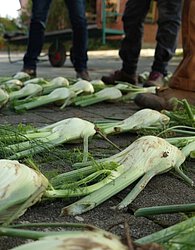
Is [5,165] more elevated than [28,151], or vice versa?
[5,165]

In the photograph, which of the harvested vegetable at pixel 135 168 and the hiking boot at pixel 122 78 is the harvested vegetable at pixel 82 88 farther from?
the harvested vegetable at pixel 135 168

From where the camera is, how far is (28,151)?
1515 mm

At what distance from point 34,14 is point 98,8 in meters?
4.40

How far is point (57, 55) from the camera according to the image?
8008 mm

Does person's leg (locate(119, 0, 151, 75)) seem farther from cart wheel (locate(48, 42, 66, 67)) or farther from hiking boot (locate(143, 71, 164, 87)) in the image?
cart wheel (locate(48, 42, 66, 67))

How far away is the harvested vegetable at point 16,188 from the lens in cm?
98

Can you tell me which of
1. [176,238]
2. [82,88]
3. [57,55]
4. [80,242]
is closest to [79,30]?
[82,88]

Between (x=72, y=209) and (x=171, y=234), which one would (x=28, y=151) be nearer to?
(x=72, y=209)

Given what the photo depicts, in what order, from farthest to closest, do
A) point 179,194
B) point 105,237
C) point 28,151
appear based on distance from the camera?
point 28,151
point 179,194
point 105,237

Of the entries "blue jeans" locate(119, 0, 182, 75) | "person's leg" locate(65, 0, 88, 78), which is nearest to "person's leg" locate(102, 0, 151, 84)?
"blue jeans" locate(119, 0, 182, 75)

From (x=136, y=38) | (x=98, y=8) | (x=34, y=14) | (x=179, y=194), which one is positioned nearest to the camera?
(x=179, y=194)

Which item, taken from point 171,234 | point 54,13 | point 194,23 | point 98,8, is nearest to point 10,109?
point 194,23

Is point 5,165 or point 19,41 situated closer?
point 5,165

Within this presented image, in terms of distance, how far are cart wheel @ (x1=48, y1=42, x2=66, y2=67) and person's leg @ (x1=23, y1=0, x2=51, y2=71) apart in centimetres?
371
